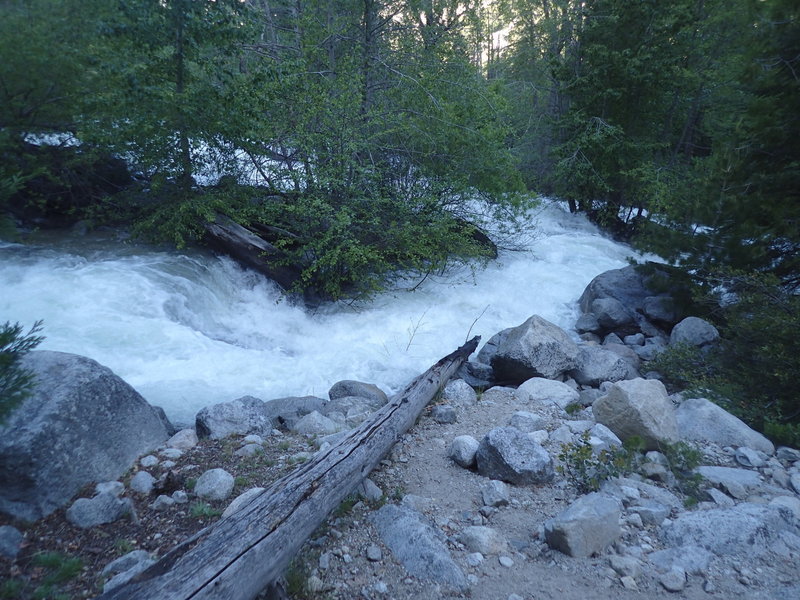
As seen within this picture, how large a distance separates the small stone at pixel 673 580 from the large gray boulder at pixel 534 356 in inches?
167

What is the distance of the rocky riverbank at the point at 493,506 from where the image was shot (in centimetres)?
297

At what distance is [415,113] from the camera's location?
1145cm

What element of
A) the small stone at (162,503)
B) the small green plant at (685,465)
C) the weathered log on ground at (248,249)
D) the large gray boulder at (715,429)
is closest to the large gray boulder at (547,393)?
the large gray boulder at (715,429)

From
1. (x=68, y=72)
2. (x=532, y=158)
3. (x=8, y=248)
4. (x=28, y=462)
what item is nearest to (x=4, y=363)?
(x=28, y=462)

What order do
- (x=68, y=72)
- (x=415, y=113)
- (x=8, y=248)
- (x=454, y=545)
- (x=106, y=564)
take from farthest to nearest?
1. (x=415, y=113)
2. (x=68, y=72)
3. (x=8, y=248)
4. (x=454, y=545)
5. (x=106, y=564)

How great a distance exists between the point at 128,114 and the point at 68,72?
1.79 meters

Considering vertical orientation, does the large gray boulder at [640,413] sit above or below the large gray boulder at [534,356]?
above

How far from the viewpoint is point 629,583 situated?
291cm

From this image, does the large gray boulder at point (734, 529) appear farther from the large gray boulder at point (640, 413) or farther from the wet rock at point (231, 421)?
the wet rock at point (231, 421)

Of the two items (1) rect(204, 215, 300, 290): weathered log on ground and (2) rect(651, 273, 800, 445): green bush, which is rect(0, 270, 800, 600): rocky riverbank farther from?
(1) rect(204, 215, 300, 290): weathered log on ground

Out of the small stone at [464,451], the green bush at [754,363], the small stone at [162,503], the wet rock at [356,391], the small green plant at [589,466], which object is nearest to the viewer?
the small stone at [162,503]

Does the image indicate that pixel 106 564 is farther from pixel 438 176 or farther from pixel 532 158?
pixel 532 158

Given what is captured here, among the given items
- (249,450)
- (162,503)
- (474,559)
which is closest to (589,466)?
(474,559)

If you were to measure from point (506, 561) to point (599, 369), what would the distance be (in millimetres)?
4727
